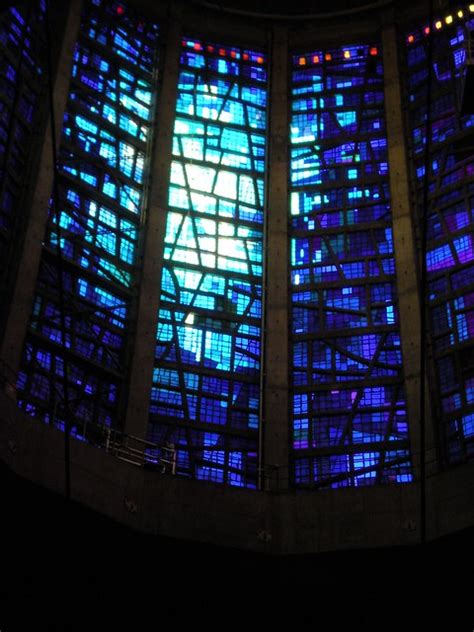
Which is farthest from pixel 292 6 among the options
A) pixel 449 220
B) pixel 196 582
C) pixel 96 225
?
pixel 196 582

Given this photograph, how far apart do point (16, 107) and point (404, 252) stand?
12.0 m

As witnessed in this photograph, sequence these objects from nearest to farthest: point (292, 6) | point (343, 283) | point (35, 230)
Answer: point (35, 230) < point (343, 283) < point (292, 6)

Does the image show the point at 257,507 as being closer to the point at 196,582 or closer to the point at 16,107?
the point at 196,582

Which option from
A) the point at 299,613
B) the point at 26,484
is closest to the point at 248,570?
the point at 299,613

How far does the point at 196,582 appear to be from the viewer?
86.7ft

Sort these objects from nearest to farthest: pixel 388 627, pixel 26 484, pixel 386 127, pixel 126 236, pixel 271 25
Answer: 1. pixel 26 484
2. pixel 388 627
3. pixel 126 236
4. pixel 386 127
5. pixel 271 25

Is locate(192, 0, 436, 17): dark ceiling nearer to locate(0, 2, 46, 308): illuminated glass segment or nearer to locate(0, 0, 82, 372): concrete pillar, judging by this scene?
locate(0, 0, 82, 372): concrete pillar

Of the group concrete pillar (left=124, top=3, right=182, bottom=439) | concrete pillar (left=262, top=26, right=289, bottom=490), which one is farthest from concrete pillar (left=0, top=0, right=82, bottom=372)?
concrete pillar (left=262, top=26, right=289, bottom=490)

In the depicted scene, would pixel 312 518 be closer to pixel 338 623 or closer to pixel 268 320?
pixel 338 623

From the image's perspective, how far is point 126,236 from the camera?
109 feet

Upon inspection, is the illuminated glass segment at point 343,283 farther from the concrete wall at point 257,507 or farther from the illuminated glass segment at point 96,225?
the illuminated glass segment at point 96,225

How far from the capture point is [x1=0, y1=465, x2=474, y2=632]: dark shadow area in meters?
24.9

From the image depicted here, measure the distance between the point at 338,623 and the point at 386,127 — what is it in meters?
16.7

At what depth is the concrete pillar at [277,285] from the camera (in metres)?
29.9
